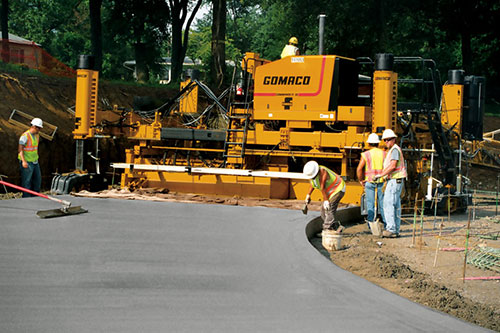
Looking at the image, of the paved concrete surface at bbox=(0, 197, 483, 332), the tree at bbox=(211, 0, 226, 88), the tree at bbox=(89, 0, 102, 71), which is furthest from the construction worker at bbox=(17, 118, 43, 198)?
the tree at bbox=(89, 0, 102, 71)

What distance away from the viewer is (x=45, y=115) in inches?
792

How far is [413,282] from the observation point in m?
7.68

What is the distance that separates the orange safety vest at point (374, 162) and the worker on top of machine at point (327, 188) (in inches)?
64.9

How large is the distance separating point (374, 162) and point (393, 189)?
2.17ft

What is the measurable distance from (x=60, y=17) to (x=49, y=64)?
39970 millimetres

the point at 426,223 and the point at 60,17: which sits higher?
the point at 60,17

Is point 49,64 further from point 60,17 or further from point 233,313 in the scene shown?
point 60,17

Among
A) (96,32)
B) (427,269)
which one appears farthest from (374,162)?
(96,32)

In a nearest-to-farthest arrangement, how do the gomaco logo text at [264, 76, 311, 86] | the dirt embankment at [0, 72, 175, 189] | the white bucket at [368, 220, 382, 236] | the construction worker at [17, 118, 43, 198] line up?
the white bucket at [368, 220, 382, 236]
the construction worker at [17, 118, 43, 198]
the gomaco logo text at [264, 76, 311, 86]
the dirt embankment at [0, 72, 175, 189]

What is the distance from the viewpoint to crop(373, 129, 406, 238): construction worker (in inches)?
456

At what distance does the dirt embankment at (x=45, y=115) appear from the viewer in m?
17.8

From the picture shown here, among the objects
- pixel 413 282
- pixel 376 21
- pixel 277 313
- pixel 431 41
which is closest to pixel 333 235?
pixel 413 282

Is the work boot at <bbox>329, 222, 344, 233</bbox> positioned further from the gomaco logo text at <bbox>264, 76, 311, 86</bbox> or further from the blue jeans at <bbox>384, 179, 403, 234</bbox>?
the gomaco logo text at <bbox>264, 76, 311, 86</bbox>

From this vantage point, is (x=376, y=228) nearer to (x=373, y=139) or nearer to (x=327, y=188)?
(x=327, y=188)
